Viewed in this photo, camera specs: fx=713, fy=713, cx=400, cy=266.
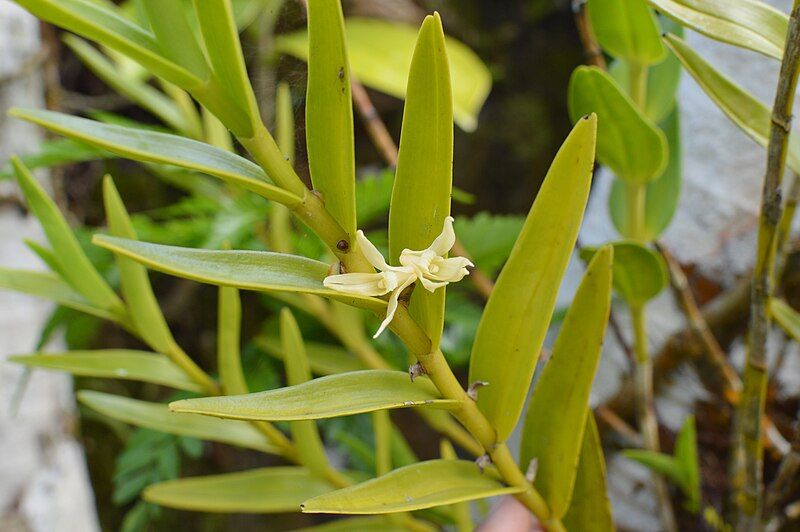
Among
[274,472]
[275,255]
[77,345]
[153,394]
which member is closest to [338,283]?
[275,255]

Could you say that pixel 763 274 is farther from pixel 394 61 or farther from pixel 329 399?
pixel 394 61

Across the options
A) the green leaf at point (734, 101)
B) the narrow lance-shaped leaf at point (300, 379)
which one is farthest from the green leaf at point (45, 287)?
the green leaf at point (734, 101)

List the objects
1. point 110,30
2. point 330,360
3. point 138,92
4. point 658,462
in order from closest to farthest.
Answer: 1. point 110,30
2. point 658,462
3. point 330,360
4. point 138,92

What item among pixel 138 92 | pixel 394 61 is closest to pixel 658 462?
pixel 138 92

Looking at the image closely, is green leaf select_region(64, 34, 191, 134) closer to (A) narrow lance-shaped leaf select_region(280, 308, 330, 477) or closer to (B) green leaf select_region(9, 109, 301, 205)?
(A) narrow lance-shaped leaf select_region(280, 308, 330, 477)

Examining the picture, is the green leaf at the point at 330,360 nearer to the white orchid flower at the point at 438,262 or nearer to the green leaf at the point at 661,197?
the green leaf at the point at 661,197

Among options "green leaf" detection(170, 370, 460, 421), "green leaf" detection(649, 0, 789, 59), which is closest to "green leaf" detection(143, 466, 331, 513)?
"green leaf" detection(170, 370, 460, 421)

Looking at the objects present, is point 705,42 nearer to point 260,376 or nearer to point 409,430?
point 260,376
